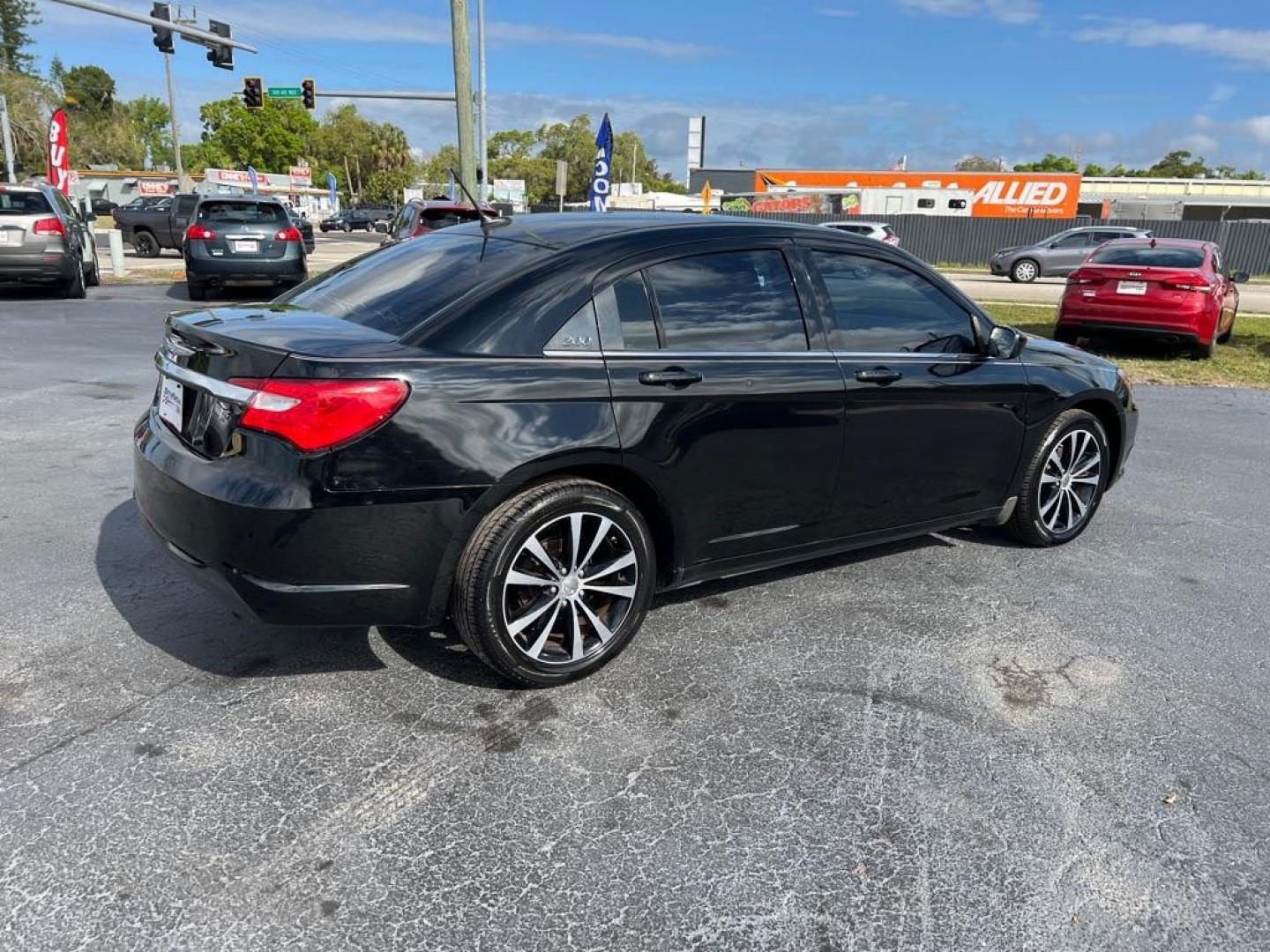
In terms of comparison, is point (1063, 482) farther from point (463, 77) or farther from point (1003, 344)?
point (463, 77)

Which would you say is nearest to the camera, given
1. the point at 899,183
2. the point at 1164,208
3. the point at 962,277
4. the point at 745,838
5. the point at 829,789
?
the point at 745,838

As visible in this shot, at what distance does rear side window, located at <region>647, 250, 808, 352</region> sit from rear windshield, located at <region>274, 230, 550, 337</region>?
1.67 ft

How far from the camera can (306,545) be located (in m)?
2.85

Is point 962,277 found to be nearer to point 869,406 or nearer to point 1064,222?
point 1064,222

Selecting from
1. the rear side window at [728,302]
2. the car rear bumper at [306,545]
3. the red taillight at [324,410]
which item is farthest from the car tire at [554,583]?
the rear side window at [728,302]

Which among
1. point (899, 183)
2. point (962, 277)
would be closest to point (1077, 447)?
point (962, 277)

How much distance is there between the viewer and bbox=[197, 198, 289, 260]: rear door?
566 inches

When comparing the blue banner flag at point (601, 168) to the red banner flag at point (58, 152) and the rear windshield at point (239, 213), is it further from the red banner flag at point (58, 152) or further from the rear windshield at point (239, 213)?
the red banner flag at point (58, 152)

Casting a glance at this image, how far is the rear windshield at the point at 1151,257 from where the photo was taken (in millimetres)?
11758

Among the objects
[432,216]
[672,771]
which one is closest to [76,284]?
[432,216]

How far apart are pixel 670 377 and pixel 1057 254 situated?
84.6 ft

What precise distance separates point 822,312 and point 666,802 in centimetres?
209

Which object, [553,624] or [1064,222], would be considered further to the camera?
[1064,222]

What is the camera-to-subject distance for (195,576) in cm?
309
